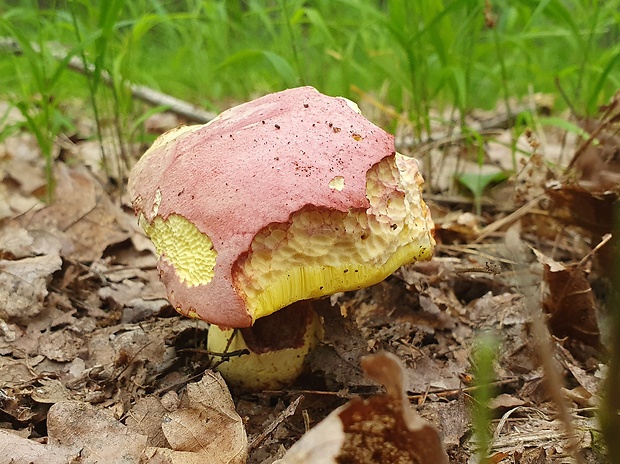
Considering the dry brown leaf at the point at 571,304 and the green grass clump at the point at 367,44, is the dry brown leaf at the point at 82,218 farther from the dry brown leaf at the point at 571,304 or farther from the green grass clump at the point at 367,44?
the dry brown leaf at the point at 571,304

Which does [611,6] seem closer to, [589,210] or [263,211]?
[589,210]

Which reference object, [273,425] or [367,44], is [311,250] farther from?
[367,44]

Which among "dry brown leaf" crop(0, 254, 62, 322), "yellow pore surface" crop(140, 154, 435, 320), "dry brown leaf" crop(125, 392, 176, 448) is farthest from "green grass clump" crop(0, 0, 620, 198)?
"dry brown leaf" crop(125, 392, 176, 448)

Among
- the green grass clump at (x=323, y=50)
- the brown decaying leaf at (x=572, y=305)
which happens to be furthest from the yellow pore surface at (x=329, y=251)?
the green grass clump at (x=323, y=50)

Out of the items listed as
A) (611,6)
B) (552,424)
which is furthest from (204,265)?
(611,6)

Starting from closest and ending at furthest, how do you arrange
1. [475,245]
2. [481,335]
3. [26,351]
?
[26,351] < [481,335] < [475,245]

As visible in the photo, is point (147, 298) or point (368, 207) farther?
point (147, 298)

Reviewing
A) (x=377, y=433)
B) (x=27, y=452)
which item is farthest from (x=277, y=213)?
(x=27, y=452)
